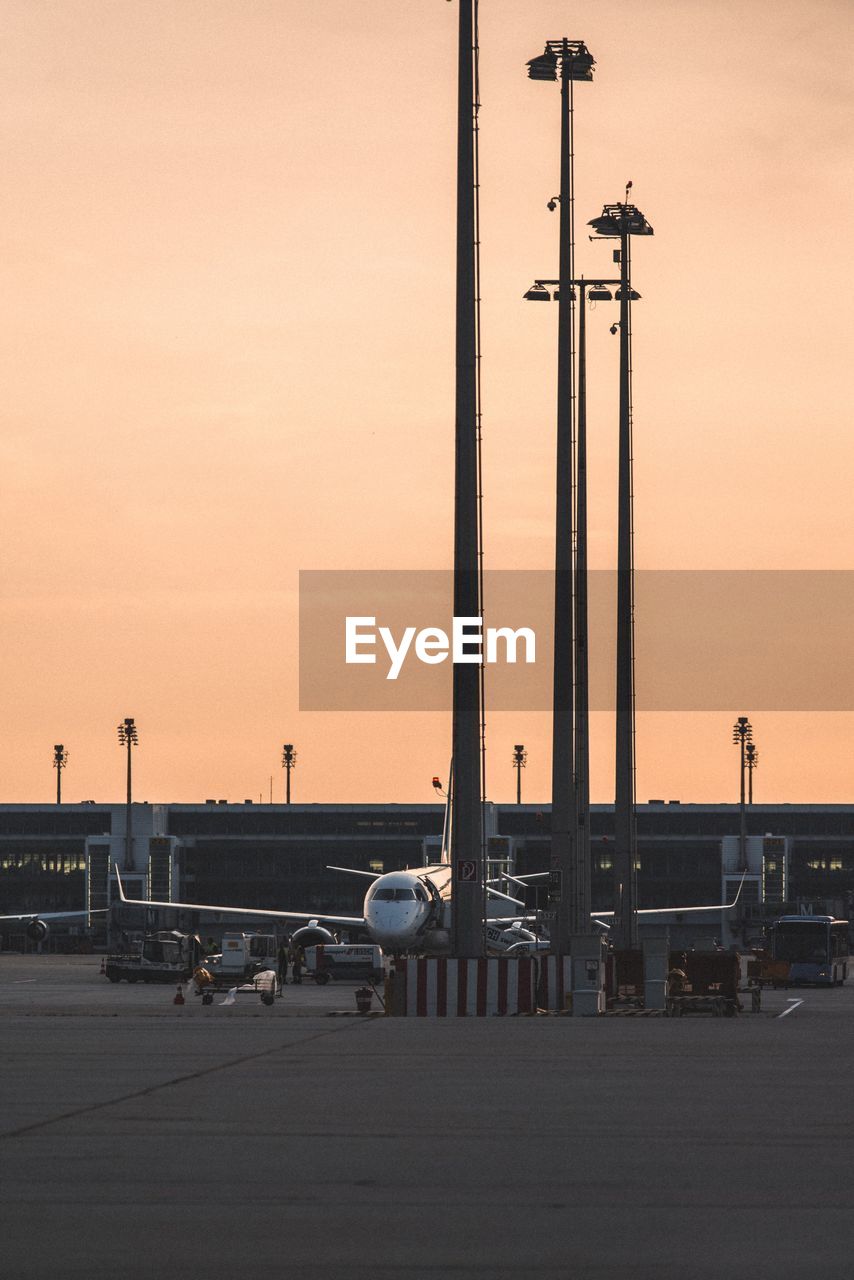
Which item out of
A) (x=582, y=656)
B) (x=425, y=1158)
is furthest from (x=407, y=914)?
(x=425, y=1158)

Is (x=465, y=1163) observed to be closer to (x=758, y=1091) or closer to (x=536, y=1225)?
(x=536, y=1225)

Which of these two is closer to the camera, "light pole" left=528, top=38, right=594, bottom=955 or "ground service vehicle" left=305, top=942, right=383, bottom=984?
"light pole" left=528, top=38, right=594, bottom=955

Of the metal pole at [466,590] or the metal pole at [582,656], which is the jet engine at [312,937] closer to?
the metal pole at [582,656]

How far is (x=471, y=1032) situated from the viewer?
39.7 m

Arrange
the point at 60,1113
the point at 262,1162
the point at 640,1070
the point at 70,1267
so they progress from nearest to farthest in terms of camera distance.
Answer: the point at 70,1267 → the point at 262,1162 → the point at 60,1113 → the point at 640,1070

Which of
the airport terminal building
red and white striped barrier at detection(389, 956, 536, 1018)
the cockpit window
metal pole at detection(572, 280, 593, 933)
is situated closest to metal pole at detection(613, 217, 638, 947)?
metal pole at detection(572, 280, 593, 933)

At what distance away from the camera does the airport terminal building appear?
590 feet

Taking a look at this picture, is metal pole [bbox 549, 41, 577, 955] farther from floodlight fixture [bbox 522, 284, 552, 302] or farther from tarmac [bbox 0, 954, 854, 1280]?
tarmac [bbox 0, 954, 854, 1280]

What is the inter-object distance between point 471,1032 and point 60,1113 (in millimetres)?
17476

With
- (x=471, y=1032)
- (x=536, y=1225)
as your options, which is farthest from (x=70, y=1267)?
(x=471, y=1032)

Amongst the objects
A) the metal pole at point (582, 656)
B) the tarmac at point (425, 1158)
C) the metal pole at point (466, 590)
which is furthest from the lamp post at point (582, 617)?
the tarmac at point (425, 1158)

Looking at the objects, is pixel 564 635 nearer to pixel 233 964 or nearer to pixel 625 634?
pixel 625 634

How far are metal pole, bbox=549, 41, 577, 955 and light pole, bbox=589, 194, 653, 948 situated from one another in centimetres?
931

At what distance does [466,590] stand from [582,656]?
20827 mm
